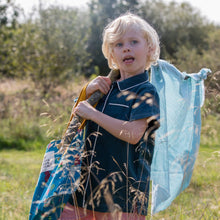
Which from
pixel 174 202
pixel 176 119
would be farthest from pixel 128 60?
pixel 174 202

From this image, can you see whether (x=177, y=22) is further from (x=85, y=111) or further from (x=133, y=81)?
(x=85, y=111)

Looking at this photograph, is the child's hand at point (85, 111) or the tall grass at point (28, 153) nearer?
the child's hand at point (85, 111)

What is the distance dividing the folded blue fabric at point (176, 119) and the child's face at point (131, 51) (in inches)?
17.5

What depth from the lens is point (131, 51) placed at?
7.54ft

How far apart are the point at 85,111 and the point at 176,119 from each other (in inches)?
35.3

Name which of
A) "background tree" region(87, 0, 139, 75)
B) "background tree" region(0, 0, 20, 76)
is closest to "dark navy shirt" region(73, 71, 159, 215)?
"background tree" region(0, 0, 20, 76)

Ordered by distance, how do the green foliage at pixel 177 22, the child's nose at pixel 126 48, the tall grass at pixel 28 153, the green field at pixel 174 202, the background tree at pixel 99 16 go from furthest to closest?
the green foliage at pixel 177 22 < the background tree at pixel 99 16 < the tall grass at pixel 28 153 < the green field at pixel 174 202 < the child's nose at pixel 126 48

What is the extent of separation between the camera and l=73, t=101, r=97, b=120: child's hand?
2.17 metres

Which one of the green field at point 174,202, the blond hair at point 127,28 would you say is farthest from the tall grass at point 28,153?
the blond hair at point 127,28

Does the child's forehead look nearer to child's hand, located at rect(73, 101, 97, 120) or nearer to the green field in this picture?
child's hand, located at rect(73, 101, 97, 120)

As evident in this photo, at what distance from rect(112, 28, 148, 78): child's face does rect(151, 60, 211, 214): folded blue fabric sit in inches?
17.5

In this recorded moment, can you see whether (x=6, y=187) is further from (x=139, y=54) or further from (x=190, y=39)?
(x=190, y=39)

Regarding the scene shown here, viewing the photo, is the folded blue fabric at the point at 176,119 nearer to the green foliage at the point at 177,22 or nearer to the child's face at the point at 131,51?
the child's face at the point at 131,51

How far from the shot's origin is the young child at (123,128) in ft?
7.00
